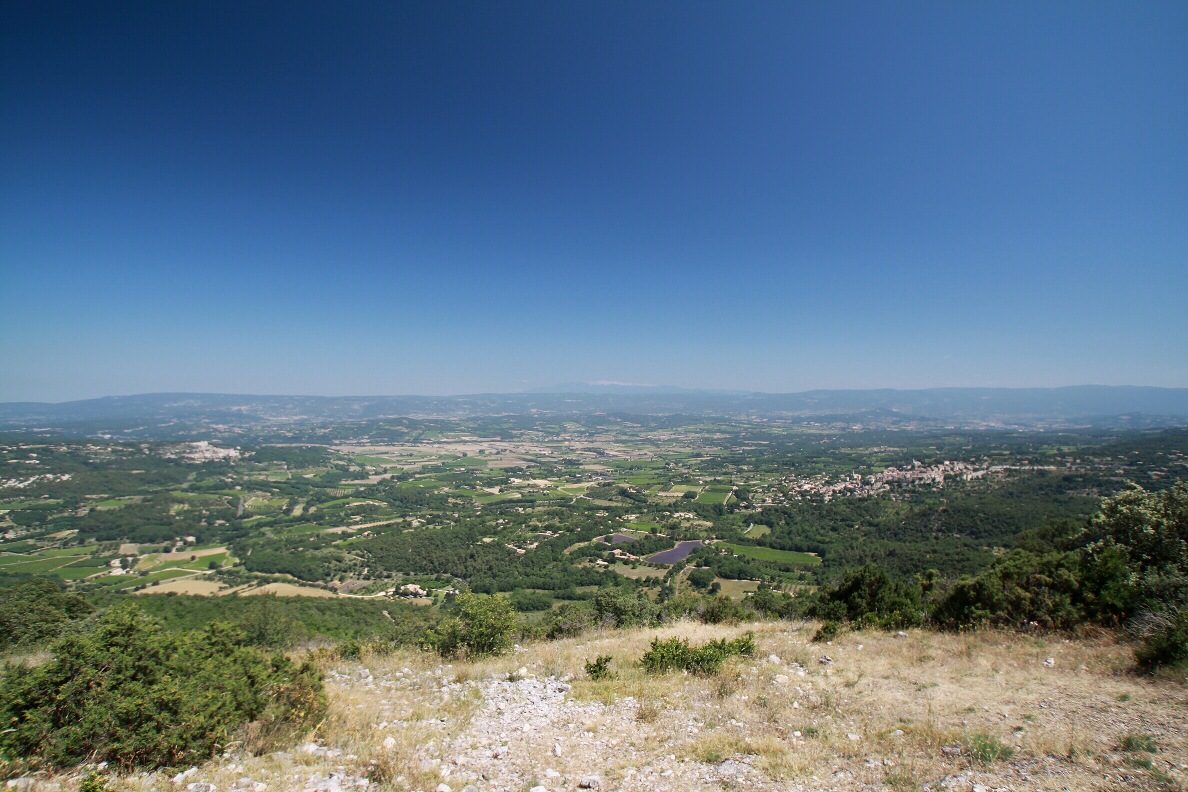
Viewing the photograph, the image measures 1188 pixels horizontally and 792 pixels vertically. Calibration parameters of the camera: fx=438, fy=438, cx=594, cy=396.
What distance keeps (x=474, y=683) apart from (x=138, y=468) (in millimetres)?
124705

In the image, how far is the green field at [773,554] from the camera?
4925 cm

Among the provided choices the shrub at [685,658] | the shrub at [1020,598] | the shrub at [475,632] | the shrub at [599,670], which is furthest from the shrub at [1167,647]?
the shrub at [475,632]

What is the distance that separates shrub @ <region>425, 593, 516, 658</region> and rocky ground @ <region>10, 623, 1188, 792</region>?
2009 mm

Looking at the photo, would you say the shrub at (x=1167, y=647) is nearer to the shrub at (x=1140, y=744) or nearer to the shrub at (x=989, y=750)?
the shrub at (x=1140, y=744)

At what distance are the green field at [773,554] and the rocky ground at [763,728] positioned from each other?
4305cm

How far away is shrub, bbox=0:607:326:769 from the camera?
17.5ft

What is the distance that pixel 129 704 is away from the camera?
549 centimetres

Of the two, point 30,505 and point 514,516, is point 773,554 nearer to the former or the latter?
point 514,516

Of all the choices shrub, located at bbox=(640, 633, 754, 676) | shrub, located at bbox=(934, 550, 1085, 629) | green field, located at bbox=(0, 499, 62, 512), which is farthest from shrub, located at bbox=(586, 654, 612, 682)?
green field, located at bbox=(0, 499, 62, 512)

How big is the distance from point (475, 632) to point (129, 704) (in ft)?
26.0

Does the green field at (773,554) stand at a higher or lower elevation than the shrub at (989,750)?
lower

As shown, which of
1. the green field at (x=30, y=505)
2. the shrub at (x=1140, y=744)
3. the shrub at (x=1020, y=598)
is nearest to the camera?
the shrub at (x=1140, y=744)

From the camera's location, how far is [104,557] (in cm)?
5131

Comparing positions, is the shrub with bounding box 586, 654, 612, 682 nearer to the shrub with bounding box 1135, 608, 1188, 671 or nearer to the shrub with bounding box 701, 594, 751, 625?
the shrub with bounding box 701, 594, 751, 625
